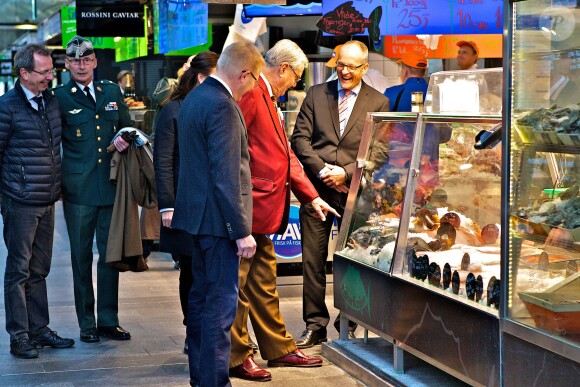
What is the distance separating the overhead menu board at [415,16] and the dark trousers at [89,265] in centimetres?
222

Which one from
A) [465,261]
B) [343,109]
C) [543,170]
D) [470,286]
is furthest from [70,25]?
[543,170]

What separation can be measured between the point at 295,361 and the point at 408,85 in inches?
115

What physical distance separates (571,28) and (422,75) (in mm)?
4215

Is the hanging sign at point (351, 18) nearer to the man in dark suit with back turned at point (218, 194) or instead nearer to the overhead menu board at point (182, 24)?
the man in dark suit with back turned at point (218, 194)

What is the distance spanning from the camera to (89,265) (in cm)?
700

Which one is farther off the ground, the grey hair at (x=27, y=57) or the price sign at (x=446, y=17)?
the price sign at (x=446, y=17)

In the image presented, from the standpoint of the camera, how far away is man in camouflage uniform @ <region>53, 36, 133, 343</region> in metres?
6.84

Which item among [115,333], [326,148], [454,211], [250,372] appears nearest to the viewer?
[454,211]

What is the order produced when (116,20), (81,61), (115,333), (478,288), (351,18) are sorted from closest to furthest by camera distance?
(478,288) → (81,61) → (115,333) → (351,18) → (116,20)

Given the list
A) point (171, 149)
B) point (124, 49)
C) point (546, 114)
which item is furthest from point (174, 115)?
point (124, 49)

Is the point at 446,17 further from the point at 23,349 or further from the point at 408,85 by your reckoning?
the point at 23,349

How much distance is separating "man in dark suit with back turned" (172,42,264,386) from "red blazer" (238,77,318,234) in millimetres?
532

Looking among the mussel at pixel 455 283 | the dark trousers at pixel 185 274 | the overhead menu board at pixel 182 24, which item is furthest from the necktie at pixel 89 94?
the mussel at pixel 455 283

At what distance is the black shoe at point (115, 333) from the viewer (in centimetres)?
696
